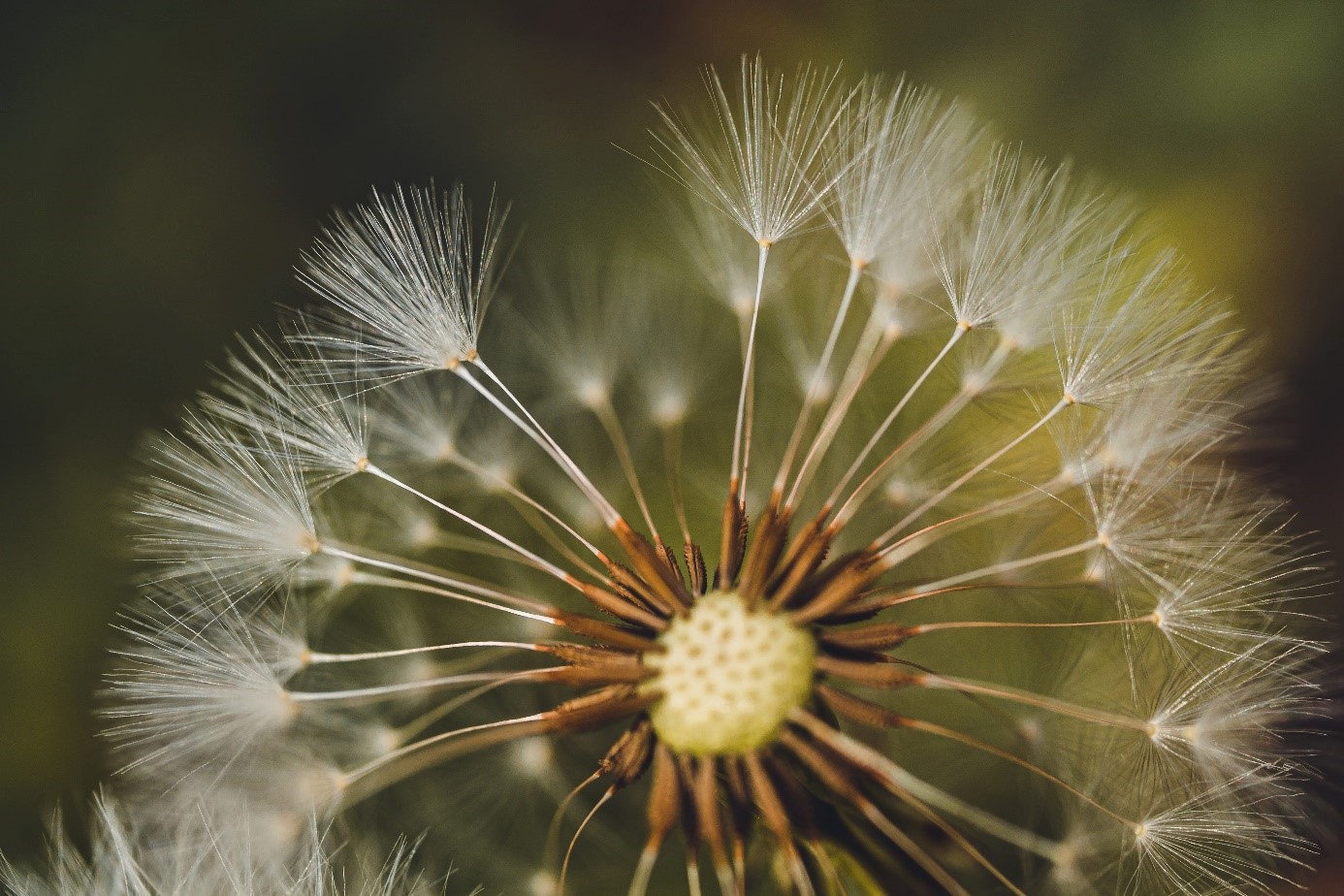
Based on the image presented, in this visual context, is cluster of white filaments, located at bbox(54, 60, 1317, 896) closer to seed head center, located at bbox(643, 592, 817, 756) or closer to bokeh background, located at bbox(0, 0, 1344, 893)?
seed head center, located at bbox(643, 592, 817, 756)

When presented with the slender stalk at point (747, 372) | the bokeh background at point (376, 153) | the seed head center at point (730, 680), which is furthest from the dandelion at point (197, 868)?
the slender stalk at point (747, 372)

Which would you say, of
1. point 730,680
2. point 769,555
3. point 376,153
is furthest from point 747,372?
point 376,153

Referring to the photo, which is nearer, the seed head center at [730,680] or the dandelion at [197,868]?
the seed head center at [730,680]

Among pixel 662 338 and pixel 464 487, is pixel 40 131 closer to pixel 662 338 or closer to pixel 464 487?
pixel 464 487

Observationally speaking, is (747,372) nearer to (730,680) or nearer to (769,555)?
(769,555)

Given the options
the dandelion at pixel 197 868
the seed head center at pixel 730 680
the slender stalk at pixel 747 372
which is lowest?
the dandelion at pixel 197 868

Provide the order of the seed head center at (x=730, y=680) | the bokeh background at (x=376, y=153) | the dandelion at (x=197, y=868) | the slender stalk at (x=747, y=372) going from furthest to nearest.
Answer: the bokeh background at (x=376, y=153) → the dandelion at (x=197, y=868) → the slender stalk at (x=747, y=372) → the seed head center at (x=730, y=680)

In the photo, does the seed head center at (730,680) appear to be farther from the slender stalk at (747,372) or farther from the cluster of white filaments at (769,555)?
the slender stalk at (747,372)

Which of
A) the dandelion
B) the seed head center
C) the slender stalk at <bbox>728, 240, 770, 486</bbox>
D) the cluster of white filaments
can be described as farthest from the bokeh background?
the seed head center
